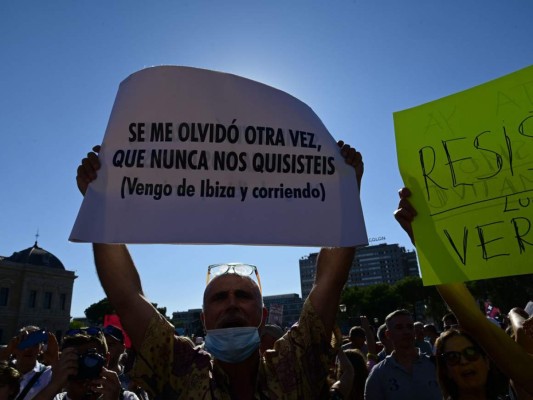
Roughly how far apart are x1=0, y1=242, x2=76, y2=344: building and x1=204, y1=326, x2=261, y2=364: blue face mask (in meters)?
75.1

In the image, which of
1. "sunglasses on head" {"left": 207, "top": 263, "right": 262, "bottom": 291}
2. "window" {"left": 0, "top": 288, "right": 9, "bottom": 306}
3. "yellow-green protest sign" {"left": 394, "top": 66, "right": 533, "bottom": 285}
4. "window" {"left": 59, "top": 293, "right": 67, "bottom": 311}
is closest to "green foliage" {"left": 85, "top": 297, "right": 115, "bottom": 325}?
"window" {"left": 59, "top": 293, "right": 67, "bottom": 311}

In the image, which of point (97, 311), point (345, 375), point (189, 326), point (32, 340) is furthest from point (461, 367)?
point (189, 326)

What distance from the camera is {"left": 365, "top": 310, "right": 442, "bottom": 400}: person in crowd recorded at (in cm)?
445

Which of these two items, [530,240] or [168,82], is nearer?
[530,240]

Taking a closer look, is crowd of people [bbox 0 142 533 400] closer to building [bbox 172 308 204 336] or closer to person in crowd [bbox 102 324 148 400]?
building [bbox 172 308 204 336]

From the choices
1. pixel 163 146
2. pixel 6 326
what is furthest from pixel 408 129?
pixel 6 326

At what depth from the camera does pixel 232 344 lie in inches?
84.0

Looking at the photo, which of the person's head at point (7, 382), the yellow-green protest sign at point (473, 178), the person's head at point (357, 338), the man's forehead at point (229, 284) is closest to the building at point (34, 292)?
the person's head at point (357, 338)

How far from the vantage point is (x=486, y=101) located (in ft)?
7.89

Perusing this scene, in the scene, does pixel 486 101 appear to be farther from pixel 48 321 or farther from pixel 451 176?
pixel 48 321

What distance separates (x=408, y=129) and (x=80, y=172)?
1.93 metres

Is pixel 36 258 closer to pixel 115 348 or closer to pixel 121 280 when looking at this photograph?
pixel 115 348

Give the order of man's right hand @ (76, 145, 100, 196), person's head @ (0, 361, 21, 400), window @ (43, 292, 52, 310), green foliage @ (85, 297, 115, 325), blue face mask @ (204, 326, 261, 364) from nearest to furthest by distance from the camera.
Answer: blue face mask @ (204, 326, 261, 364) → man's right hand @ (76, 145, 100, 196) → person's head @ (0, 361, 21, 400) → window @ (43, 292, 52, 310) → green foliage @ (85, 297, 115, 325)

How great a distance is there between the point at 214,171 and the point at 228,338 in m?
0.90
